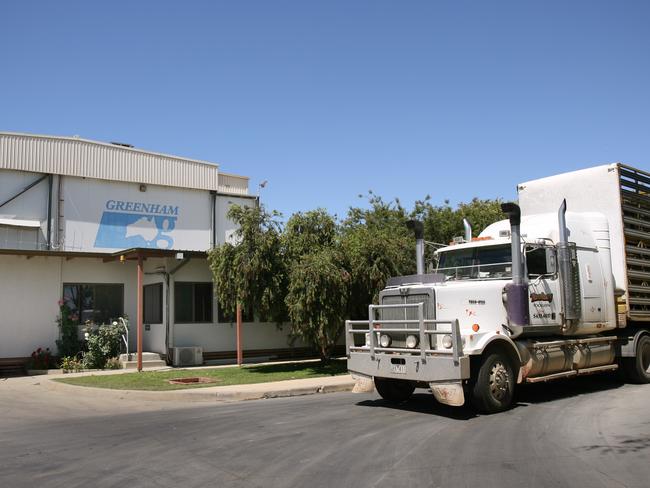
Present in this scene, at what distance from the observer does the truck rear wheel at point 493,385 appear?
9.48 meters

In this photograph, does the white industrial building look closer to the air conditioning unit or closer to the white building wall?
the white building wall

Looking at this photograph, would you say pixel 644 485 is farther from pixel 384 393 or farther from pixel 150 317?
pixel 150 317

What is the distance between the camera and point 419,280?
35.8 ft

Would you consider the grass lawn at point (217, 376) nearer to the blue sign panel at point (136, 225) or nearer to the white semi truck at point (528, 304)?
the white semi truck at point (528, 304)

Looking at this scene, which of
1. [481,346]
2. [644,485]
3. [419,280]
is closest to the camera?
[644,485]

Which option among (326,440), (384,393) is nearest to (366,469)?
(326,440)

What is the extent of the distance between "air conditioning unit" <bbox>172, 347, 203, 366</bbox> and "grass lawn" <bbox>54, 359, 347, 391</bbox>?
5.25 ft

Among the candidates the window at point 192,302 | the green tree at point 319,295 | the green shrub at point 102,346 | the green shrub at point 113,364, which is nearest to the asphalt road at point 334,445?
the green tree at point 319,295

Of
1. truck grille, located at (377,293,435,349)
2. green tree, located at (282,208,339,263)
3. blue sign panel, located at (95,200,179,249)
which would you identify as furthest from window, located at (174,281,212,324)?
truck grille, located at (377,293,435,349)

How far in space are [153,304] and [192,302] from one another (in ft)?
5.91

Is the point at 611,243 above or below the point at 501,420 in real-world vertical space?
above

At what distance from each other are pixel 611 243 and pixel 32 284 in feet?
59.0

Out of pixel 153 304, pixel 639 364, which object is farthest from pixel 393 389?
pixel 153 304

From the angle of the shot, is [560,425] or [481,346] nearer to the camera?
[560,425]
